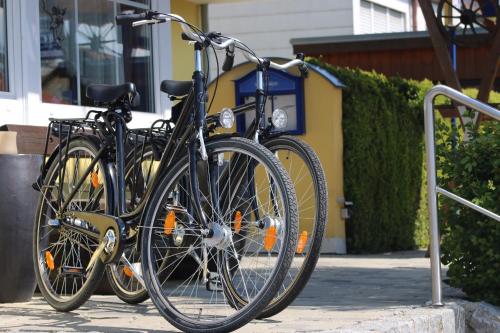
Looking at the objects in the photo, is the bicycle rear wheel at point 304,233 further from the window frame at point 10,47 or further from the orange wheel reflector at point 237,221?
the window frame at point 10,47

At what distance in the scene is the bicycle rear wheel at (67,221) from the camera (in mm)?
5734

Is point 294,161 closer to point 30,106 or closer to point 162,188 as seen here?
point 162,188

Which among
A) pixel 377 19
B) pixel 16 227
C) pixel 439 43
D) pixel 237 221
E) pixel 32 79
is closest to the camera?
pixel 237 221

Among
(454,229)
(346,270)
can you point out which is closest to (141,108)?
(346,270)

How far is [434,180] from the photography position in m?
5.84

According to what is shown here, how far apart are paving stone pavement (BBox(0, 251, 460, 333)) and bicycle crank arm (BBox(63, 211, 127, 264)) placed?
0.32 metres

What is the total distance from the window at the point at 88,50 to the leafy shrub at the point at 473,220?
3.20m

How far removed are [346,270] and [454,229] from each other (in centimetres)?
269

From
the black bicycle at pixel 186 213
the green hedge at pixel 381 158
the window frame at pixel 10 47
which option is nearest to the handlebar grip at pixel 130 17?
the black bicycle at pixel 186 213

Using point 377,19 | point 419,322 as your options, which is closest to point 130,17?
point 419,322

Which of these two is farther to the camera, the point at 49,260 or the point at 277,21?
the point at 277,21

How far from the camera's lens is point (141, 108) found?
9180 mm

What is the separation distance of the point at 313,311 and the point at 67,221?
138cm

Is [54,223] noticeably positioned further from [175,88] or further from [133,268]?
[175,88]
